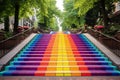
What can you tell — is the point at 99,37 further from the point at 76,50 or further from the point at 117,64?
the point at 117,64

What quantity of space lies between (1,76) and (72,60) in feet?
14.6

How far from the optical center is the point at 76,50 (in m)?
18.0

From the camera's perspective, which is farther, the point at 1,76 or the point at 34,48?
the point at 34,48

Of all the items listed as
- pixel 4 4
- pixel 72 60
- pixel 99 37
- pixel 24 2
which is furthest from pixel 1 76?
pixel 24 2

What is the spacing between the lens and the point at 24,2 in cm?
2564

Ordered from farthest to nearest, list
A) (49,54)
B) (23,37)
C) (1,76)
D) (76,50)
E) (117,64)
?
(23,37)
(76,50)
(49,54)
(117,64)
(1,76)

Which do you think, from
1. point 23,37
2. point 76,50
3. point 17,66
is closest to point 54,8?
point 23,37

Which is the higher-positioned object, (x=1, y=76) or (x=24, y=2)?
(x=24, y=2)

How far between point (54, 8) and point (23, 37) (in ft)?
115

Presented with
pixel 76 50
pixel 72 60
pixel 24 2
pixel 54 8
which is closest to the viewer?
pixel 72 60

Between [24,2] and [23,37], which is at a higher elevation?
[24,2]

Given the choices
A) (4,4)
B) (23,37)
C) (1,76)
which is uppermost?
(4,4)

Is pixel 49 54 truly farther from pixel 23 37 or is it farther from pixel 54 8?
pixel 54 8

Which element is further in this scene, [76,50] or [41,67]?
[76,50]
